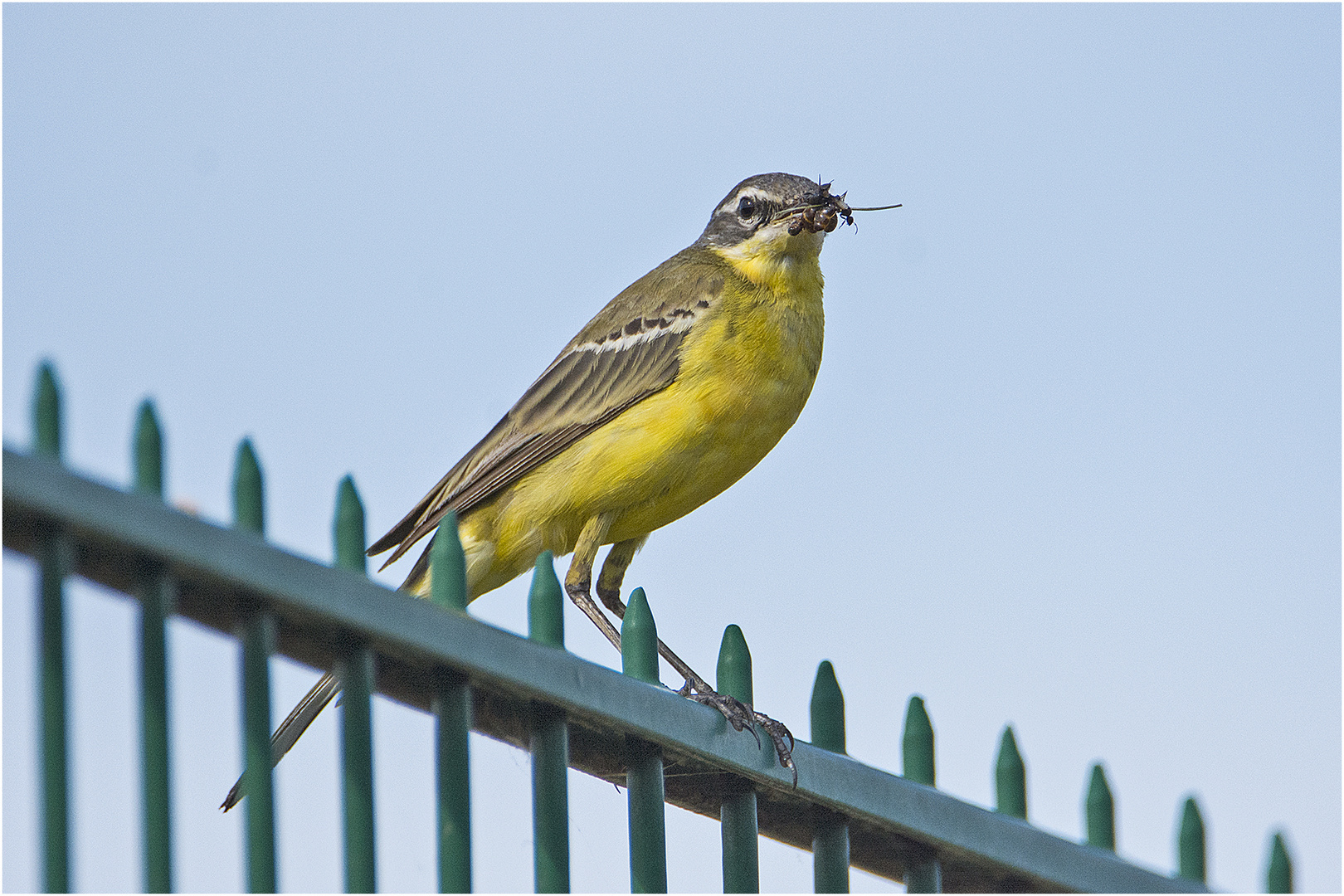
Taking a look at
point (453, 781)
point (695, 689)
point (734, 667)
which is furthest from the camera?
point (695, 689)

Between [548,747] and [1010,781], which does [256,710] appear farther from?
[1010,781]

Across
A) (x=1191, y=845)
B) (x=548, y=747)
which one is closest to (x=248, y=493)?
(x=548, y=747)

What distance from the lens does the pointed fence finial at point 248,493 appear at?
3.04 m

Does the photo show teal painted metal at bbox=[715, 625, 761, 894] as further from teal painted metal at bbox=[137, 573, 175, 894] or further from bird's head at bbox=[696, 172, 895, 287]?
bird's head at bbox=[696, 172, 895, 287]

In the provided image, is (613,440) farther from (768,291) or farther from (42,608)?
(42,608)

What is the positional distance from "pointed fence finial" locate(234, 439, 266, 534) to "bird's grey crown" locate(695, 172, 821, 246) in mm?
5198

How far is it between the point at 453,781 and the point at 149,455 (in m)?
0.97

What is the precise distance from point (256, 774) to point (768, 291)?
4757 millimetres

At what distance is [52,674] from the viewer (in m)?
2.75

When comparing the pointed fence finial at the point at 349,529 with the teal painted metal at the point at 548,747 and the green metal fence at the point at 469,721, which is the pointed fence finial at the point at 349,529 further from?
the teal painted metal at the point at 548,747

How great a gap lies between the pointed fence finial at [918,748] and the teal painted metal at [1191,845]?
0.88 meters

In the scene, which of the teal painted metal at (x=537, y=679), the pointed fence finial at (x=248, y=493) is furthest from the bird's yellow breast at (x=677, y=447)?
the pointed fence finial at (x=248, y=493)

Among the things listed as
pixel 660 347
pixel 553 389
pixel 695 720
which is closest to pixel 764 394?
pixel 660 347

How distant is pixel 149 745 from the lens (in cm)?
289
